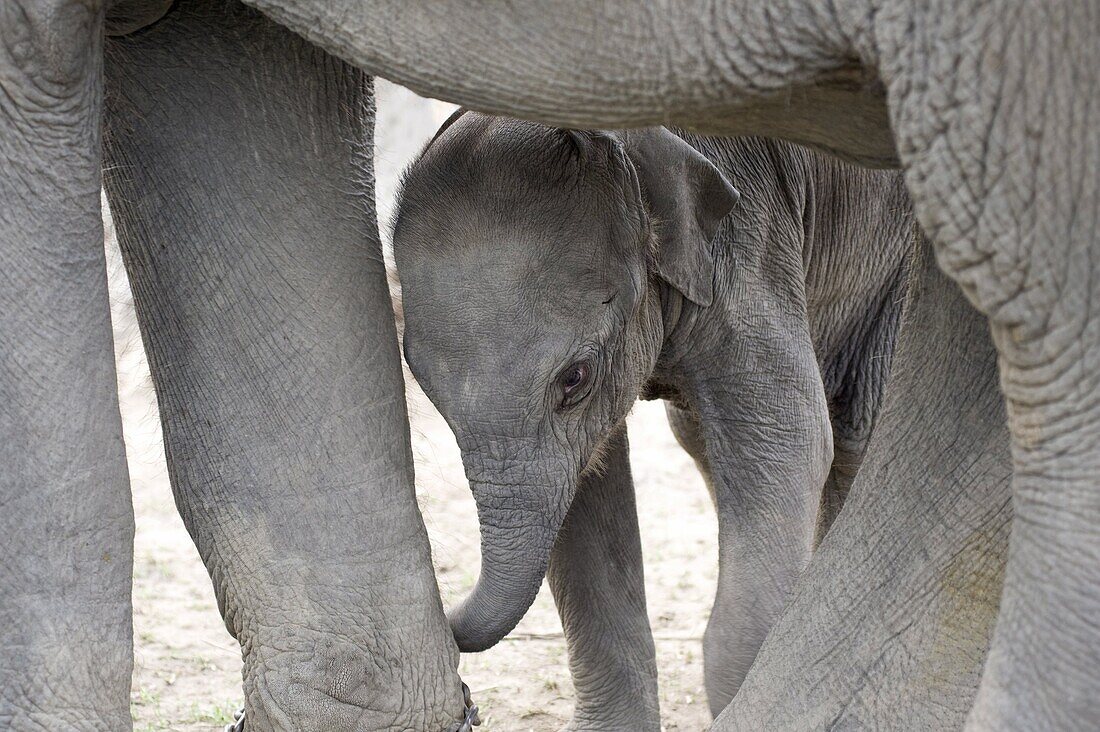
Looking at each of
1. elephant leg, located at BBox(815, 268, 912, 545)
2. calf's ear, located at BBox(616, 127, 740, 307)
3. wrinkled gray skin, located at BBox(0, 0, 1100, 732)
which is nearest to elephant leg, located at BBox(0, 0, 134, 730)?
wrinkled gray skin, located at BBox(0, 0, 1100, 732)

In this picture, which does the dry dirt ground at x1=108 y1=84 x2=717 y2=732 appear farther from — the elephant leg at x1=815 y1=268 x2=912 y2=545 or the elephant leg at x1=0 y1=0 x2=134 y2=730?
the elephant leg at x1=0 y1=0 x2=134 y2=730

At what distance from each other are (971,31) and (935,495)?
81 cm

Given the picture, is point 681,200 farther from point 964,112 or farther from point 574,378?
point 964,112

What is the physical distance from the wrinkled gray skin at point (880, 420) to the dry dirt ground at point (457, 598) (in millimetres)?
606

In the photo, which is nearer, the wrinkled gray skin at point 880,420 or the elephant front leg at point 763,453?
the wrinkled gray skin at point 880,420

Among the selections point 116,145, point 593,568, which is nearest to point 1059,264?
point 116,145

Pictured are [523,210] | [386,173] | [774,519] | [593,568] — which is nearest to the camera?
[523,210]

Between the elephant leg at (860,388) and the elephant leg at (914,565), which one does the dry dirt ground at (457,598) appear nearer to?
the elephant leg at (860,388)

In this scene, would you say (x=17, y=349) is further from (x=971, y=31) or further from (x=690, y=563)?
(x=690, y=563)

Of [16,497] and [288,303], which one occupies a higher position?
[288,303]

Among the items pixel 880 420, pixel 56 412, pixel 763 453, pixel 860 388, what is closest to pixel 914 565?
pixel 880 420

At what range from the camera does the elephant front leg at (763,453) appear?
291cm

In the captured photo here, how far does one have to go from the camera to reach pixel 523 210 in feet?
8.52

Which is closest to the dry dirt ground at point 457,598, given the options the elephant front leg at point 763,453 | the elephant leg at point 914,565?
the elephant front leg at point 763,453
